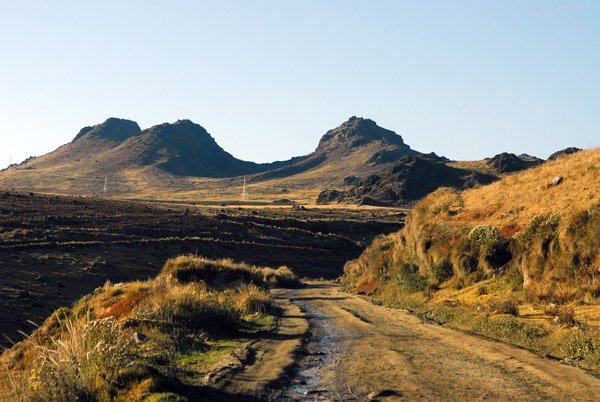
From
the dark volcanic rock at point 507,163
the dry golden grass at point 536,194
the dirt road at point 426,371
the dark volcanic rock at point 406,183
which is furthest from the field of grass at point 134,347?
the dark volcanic rock at point 507,163

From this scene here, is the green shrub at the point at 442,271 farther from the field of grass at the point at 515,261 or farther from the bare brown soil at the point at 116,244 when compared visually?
the bare brown soil at the point at 116,244

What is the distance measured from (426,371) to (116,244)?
191 feet

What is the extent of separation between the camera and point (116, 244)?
63.1 metres

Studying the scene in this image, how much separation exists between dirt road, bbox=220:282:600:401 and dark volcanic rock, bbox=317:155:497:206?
5894 inches

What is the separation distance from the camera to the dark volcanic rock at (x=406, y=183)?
545ft

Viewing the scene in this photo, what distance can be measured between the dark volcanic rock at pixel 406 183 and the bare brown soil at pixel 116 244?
5658 cm

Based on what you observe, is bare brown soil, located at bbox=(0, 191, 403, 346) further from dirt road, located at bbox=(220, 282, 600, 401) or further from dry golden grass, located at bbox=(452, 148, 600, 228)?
dry golden grass, located at bbox=(452, 148, 600, 228)

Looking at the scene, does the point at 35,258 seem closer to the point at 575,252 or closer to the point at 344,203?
the point at 575,252

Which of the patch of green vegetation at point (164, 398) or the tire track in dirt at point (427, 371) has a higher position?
the patch of green vegetation at point (164, 398)

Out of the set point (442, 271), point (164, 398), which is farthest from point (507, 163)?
point (164, 398)

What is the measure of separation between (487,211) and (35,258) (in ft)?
141

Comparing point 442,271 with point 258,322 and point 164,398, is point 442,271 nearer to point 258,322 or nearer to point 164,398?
point 258,322

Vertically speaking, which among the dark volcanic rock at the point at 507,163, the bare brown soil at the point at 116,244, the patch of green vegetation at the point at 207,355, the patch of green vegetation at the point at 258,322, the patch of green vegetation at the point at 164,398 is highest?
the dark volcanic rock at the point at 507,163

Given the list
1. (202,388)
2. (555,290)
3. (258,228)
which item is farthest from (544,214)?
(258,228)
